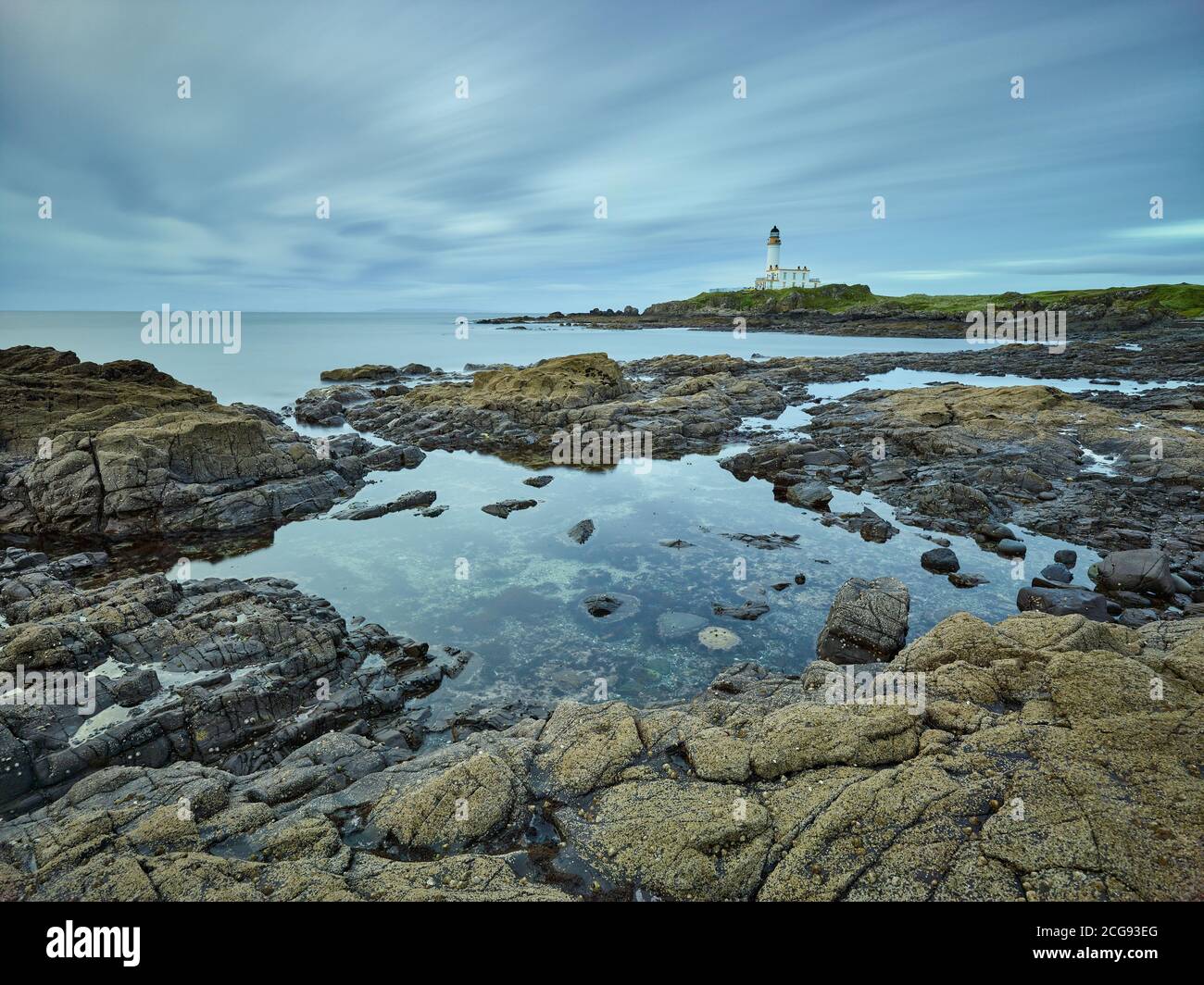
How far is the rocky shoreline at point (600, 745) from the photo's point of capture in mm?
8820

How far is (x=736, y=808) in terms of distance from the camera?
1009cm

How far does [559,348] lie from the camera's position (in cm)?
16050

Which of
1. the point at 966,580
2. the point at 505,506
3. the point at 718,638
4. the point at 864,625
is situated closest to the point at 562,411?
the point at 505,506

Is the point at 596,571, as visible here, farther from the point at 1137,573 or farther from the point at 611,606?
the point at 1137,573

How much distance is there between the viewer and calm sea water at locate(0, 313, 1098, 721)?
67.7 feet

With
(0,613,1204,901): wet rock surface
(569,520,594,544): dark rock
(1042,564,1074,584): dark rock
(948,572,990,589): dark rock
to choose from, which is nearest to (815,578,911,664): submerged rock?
(948,572,990,589): dark rock

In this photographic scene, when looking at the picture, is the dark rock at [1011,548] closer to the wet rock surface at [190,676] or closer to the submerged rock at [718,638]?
the submerged rock at [718,638]


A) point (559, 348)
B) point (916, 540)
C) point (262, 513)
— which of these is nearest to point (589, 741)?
point (916, 540)

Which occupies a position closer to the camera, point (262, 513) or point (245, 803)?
point (245, 803)

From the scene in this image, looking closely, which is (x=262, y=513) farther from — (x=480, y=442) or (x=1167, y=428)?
(x=1167, y=428)

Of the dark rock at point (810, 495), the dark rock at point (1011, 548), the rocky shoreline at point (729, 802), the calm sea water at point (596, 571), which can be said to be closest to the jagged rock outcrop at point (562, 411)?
the calm sea water at point (596, 571)

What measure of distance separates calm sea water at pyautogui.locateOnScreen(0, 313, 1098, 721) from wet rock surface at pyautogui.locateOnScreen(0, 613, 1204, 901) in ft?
20.9

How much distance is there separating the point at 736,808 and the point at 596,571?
18444 millimetres
